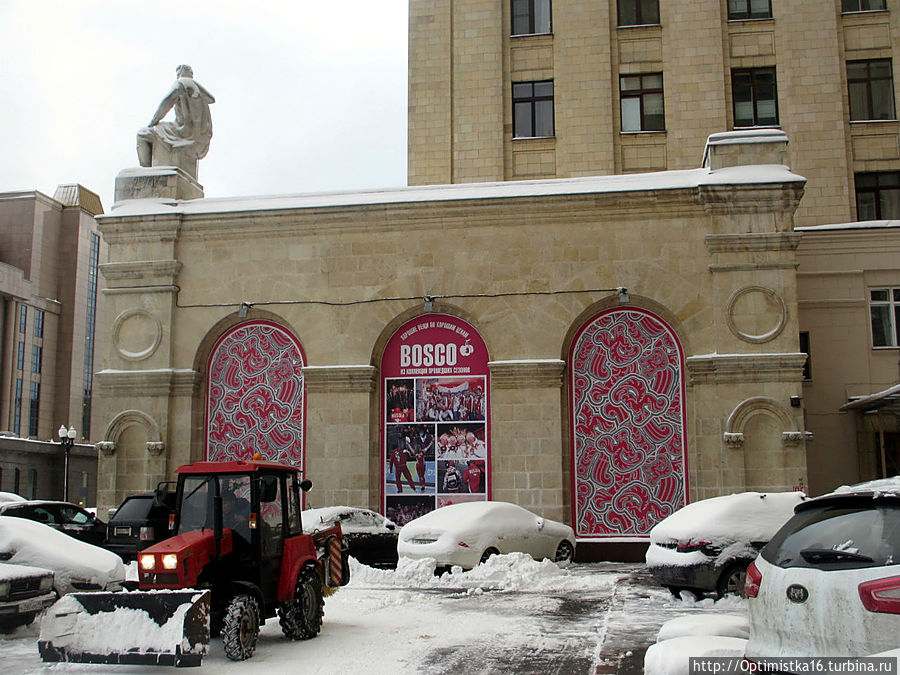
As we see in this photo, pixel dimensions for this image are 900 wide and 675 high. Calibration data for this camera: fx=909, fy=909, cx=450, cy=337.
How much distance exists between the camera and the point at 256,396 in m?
20.6

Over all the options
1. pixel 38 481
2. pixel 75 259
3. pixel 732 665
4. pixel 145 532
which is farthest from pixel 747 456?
pixel 75 259

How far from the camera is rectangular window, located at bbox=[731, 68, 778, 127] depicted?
27031 millimetres

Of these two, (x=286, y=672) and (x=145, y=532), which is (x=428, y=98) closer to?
(x=145, y=532)

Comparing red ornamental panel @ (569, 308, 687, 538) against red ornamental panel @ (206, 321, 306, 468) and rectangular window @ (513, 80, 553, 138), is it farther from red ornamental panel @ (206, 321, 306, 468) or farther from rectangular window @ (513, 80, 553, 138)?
rectangular window @ (513, 80, 553, 138)

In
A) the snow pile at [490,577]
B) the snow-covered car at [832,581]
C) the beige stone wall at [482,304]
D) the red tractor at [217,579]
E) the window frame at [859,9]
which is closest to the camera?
the snow-covered car at [832,581]

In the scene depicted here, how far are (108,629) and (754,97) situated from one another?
80.7 feet

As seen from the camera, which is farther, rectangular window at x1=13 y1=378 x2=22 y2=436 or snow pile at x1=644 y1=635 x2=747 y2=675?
rectangular window at x1=13 y1=378 x2=22 y2=436

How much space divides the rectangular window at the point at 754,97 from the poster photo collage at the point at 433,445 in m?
13.4

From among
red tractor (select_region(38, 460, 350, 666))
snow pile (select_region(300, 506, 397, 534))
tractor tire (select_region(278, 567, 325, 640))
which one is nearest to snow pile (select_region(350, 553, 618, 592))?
snow pile (select_region(300, 506, 397, 534))

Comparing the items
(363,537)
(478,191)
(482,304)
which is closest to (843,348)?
(482,304)

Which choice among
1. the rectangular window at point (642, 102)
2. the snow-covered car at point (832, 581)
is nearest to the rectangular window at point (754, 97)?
the rectangular window at point (642, 102)

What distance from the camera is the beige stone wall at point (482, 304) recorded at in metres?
18.7

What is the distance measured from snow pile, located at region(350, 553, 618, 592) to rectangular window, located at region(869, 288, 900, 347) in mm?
10904

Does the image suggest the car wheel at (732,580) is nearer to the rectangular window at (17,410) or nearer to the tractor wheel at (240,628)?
the tractor wheel at (240,628)
